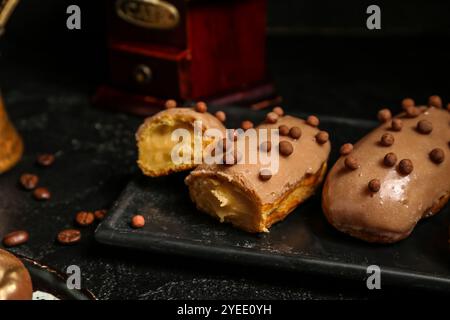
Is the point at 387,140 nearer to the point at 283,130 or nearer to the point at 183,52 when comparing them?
the point at 283,130

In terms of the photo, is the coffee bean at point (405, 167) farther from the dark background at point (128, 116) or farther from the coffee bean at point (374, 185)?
the dark background at point (128, 116)

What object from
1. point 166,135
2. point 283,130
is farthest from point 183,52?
point 283,130

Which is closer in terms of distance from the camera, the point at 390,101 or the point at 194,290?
the point at 194,290

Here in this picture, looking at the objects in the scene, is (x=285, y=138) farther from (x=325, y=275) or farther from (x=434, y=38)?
(x=434, y=38)

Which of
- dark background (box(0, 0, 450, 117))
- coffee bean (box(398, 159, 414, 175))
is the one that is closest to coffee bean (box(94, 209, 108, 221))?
coffee bean (box(398, 159, 414, 175))
